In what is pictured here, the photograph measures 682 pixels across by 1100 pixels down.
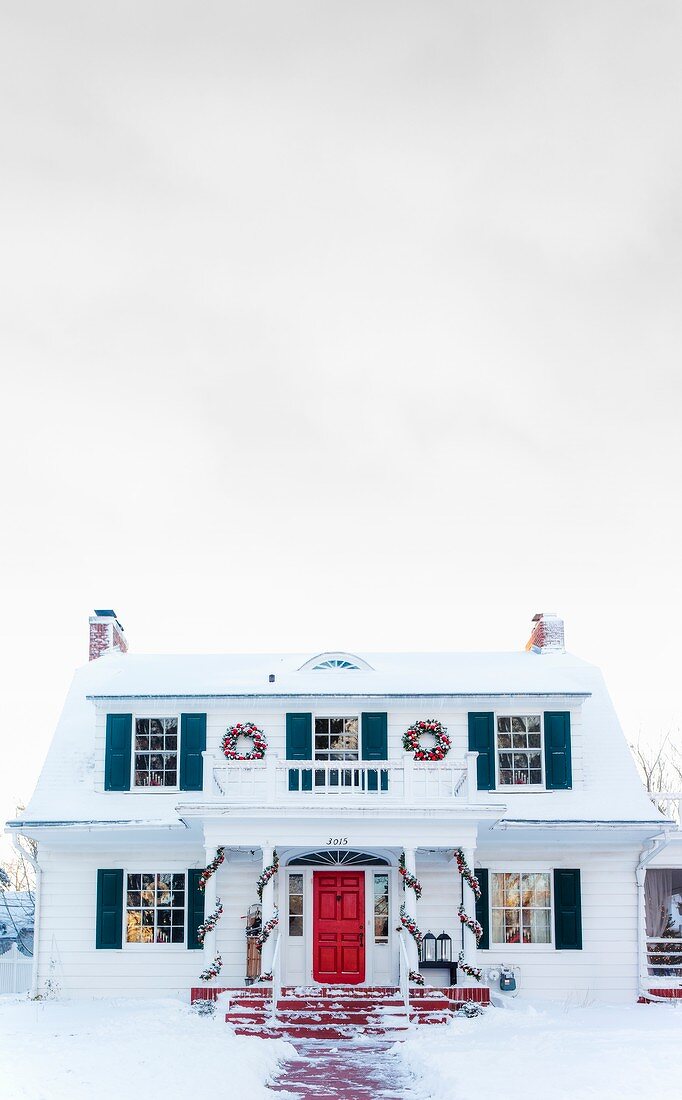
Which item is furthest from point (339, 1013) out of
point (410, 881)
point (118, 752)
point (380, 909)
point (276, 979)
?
point (118, 752)

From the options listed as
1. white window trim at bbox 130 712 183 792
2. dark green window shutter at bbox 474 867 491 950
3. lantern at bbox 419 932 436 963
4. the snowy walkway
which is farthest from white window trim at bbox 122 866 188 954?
dark green window shutter at bbox 474 867 491 950

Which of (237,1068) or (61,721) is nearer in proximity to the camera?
(237,1068)

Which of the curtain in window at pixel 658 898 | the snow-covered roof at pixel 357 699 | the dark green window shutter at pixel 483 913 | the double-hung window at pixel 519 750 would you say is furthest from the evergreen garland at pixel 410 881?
the curtain in window at pixel 658 898

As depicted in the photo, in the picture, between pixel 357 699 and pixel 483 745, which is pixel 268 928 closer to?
pixel 357 699

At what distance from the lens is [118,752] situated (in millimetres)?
23438

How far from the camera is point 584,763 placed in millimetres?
23672

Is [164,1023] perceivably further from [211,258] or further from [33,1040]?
[211,258]

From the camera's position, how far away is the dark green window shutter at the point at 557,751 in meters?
23.2

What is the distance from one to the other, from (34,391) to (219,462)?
4.91 meters

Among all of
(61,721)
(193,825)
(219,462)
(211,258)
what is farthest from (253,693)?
(211,258)

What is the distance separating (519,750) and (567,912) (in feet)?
10.9

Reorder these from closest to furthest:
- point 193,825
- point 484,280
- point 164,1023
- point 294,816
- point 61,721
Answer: point 164,1023, point 294,816, point 193,825, point 484,280, point 61,721

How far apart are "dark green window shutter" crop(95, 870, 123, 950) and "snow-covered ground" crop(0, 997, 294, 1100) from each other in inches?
78.2

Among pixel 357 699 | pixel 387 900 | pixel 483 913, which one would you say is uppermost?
pixel 357 699
